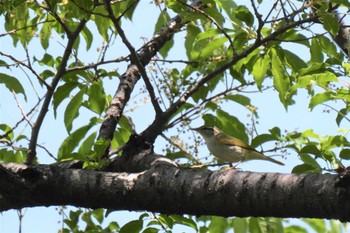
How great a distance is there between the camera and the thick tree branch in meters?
2.46

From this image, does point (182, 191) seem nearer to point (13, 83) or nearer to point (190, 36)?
point (13, 83)

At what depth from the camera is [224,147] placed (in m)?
5.05

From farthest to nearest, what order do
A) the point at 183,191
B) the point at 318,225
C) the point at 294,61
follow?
the point at 294,61 → the point at 318,225 → the point at 183,191

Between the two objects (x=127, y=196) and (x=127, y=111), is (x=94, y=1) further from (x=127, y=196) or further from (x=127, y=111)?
(x=127, y=111)

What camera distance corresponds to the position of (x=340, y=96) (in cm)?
325

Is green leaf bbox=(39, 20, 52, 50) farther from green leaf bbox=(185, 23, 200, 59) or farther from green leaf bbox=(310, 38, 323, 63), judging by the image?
green leaf bbox=(310, 38, 323, 63)

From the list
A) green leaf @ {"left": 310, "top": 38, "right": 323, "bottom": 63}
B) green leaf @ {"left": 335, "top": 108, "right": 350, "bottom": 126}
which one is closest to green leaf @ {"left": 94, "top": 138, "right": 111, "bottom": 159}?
green leaf @ {"left": 335, "top": 108, "right": 350, "bottom": 126}

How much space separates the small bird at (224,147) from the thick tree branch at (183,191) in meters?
1.80

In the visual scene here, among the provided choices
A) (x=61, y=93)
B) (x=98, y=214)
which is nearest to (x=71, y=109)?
(x=61, y=93)

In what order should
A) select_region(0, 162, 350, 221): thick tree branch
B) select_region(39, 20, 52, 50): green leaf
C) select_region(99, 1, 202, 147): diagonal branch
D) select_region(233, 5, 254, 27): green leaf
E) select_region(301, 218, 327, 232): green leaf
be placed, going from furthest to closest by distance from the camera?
select_region(39, 20, 52, 50): green leaf
select_region(99, 1, 202, 147): diagonal branch
select_region(301, 218, 327, 232): green leaf
select_region(233, 5, 254, 27): green leaf
select_region(0, 162, 350, 221): thick tree branch

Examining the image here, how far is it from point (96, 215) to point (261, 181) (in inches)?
89.7

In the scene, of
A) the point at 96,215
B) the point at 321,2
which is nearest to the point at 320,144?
the point at 321,2

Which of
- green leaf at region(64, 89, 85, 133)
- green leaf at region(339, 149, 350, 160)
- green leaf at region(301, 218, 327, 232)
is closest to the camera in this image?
green leaf at region(339, 149, 350, 160)

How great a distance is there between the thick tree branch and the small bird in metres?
1.80
